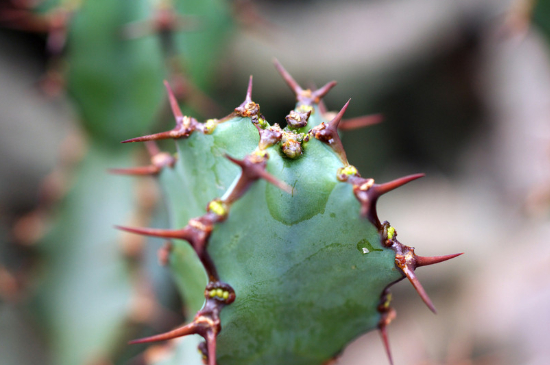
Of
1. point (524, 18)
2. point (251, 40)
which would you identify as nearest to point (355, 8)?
point (251, 40)

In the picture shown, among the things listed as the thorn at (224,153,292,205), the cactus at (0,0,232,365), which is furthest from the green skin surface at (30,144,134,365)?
the thorn at (224,153,292,205)

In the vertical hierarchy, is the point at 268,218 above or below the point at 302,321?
above

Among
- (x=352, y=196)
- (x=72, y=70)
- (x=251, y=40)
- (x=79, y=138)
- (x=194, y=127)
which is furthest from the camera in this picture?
(x=251, y=40)

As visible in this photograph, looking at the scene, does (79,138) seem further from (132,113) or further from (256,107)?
(256,107)

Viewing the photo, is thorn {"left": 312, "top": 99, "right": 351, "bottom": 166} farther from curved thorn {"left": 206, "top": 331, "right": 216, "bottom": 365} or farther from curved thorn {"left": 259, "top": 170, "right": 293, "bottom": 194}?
curved thorn {"left": 206, "top": 331, "right": 216, "bottom": 365}

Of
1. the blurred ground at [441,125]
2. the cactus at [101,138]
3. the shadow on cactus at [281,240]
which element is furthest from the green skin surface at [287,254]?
the blurred ground at [441,125]

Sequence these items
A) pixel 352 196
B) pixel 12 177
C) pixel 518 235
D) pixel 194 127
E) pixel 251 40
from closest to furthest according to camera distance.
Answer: pixel 352 196, pixel 194 127, pixel 12 177, pixel 518 235, pixel 251 40
